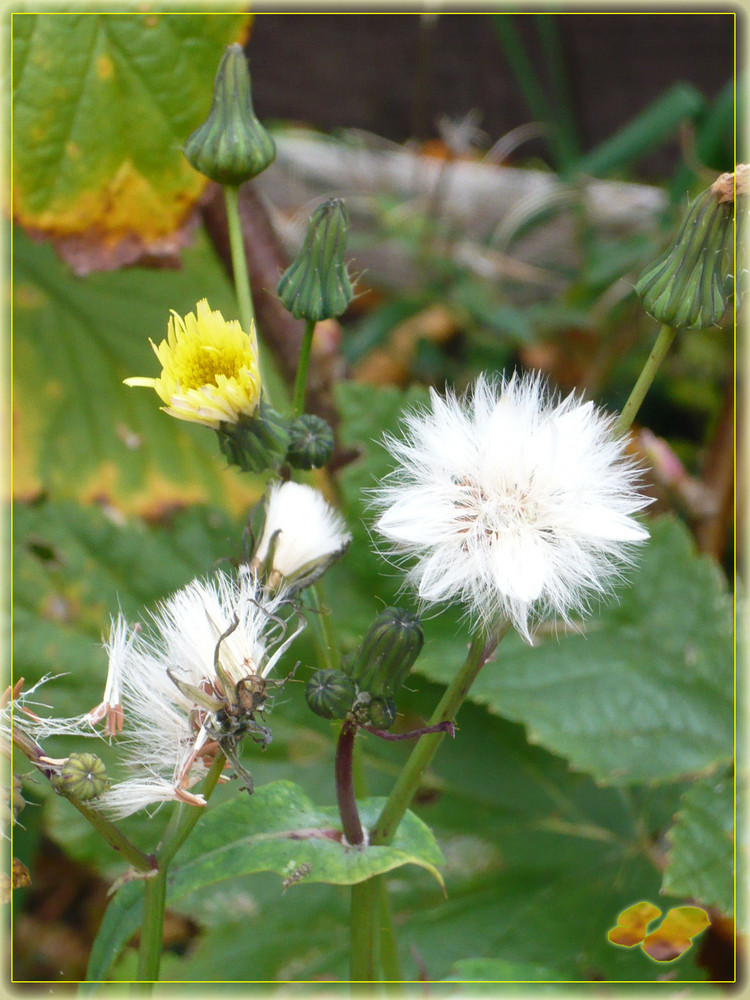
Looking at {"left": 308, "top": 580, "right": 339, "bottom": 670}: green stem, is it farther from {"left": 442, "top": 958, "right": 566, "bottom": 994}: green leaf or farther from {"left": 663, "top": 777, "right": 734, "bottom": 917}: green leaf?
{"left": 663, "top": 777, "right": 734, "bottom": 917}: green leaf

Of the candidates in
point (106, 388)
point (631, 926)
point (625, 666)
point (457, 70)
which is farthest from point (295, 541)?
point (457, 70)

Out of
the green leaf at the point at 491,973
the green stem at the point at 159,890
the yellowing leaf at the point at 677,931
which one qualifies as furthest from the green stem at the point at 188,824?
the yellowing leaf at the point at 677,931

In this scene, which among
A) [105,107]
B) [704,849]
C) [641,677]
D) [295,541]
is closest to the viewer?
[295,541]

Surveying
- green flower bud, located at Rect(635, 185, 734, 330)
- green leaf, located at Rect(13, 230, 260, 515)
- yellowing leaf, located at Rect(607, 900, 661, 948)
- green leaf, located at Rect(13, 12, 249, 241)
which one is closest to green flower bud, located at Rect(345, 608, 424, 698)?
green flower bud, located at Rect(635, 185, 734, 330)

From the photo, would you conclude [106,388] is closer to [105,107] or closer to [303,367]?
[105,107]

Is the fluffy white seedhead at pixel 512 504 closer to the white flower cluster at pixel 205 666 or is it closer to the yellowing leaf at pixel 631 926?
the white flower cluster at pixel 205 666

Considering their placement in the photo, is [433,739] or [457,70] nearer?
[433,739]
